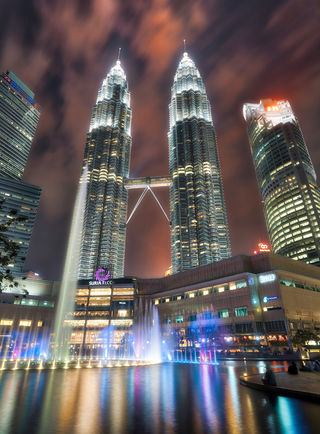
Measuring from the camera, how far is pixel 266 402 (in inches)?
465

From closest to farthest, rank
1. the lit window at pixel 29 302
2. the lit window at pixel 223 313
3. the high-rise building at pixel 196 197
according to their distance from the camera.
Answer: the lit window at pixel 223 313, the lit window at pixel 29 302, the high-rise building at pixel 196 197

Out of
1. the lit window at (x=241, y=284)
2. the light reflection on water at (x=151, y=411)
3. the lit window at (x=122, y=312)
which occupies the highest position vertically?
the lit window at (x=241, y=284)

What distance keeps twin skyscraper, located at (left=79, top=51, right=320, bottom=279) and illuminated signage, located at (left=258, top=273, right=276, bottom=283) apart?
71.0 meters

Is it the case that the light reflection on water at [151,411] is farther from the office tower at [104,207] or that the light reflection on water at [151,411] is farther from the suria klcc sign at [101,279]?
the office tower at [104,207]

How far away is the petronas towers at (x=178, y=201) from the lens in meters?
156

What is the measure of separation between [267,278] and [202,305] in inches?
895

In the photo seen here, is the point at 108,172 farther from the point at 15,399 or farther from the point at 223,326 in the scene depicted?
the point at 15,399

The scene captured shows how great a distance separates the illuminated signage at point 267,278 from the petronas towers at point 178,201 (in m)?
71.2

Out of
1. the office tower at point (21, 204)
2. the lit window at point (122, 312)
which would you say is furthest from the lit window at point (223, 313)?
the office tower at point (21, 204)

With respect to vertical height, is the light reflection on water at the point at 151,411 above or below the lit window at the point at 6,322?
below

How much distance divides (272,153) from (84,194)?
143493 mm

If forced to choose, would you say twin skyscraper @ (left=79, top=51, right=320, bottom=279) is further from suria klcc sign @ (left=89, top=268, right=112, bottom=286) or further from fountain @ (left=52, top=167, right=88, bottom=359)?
suria klcc sign @ (left=89, top=268, right=112, bottom=286)

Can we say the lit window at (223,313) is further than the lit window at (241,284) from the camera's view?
Yes

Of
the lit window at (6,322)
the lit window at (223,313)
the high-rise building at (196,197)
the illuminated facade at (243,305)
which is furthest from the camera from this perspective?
the high-rise building at (196,197)
